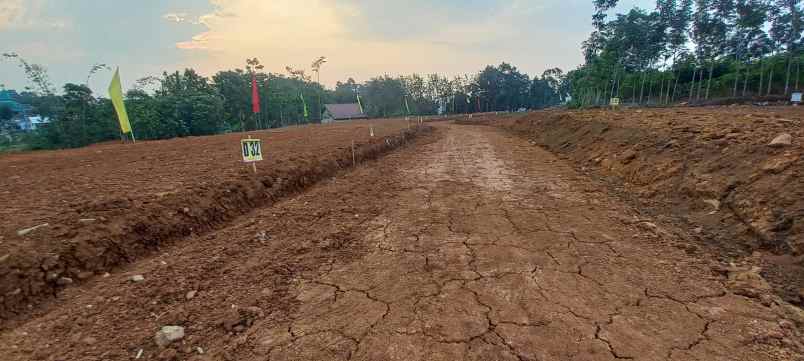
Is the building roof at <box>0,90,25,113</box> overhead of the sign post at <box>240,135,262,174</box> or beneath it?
overhead

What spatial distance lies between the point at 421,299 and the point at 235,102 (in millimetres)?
47832

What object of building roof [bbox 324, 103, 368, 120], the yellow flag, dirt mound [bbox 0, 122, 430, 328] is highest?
building roof [bbox 324, 103, 368, 120]

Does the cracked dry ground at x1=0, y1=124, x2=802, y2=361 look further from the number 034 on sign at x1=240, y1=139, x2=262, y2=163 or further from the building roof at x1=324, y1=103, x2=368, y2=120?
the building roof at x1=324, y1=103, x2=368, y2=120

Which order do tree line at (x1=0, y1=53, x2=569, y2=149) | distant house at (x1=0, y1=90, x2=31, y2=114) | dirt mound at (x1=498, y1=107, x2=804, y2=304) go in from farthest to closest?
distant house at (x1=0, y1=90, x2=31, y2=114), tree line at (x1=0, y1=53, x2=569, y2=149), dirt mound at (x1=498, y1=107, x2=804, y2=304)

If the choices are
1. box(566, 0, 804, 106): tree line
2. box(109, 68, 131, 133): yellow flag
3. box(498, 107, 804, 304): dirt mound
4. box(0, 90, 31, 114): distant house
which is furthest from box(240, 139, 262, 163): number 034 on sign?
box(0, 90, 31, 114): distant house

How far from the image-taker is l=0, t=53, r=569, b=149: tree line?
26.6 metres

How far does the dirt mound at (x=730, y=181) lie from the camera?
2.86 meters

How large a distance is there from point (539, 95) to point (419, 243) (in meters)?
81.1

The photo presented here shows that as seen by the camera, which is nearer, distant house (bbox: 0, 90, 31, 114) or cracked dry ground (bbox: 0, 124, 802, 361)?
cracked dry ground (bbox: 0, 124, 802, 361)

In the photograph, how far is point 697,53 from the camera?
3678cm

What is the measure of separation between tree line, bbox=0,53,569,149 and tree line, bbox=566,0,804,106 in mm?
24099

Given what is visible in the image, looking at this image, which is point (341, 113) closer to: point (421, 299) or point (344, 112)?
point (344, 112)

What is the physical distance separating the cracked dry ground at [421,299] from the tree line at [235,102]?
23.3 meters

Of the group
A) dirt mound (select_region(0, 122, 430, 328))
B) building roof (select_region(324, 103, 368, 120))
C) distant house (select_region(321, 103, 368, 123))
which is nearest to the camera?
dirt mound (select_region(0, 122, 430, 328))
